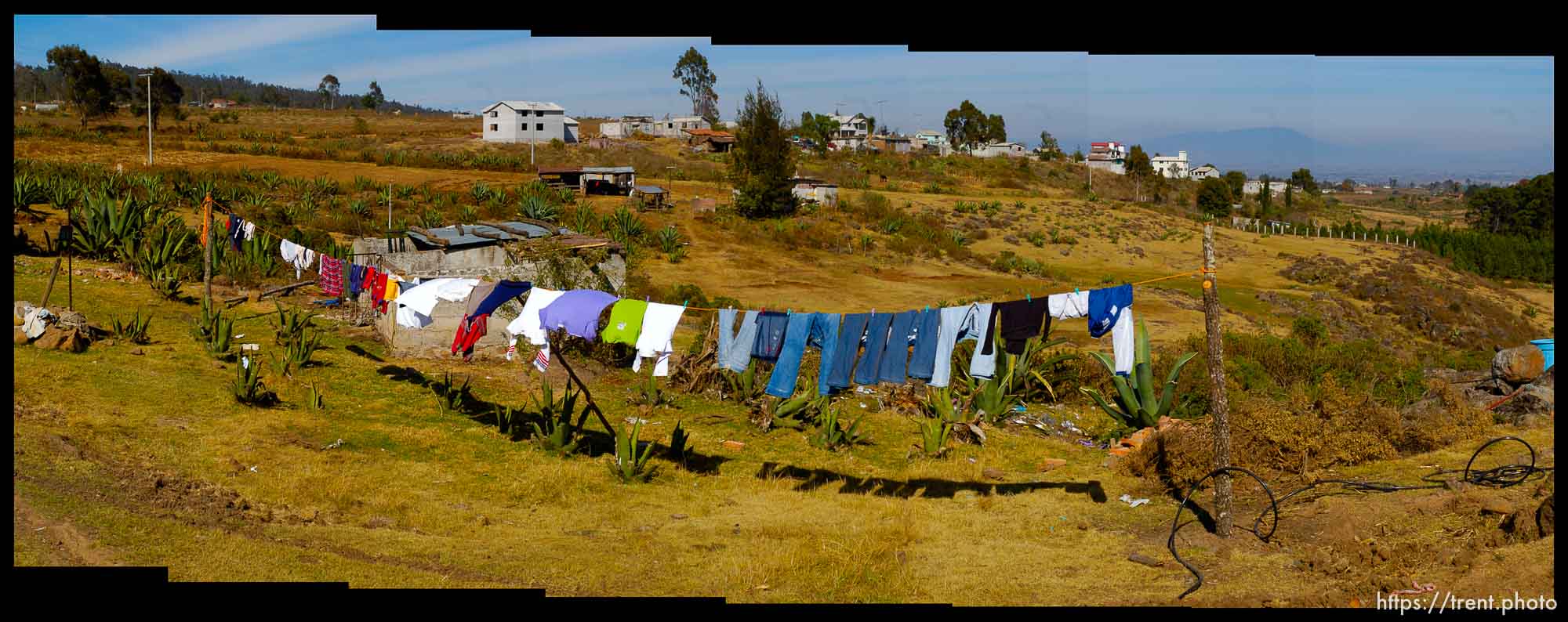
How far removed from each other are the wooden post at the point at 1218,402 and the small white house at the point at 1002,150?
3307 inches

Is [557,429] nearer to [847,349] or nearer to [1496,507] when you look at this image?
[847,349]

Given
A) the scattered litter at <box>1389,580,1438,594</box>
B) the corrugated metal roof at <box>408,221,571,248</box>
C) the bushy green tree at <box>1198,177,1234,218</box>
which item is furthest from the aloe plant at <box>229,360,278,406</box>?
the bushy green tree at <box>1198,177,1234,218</box>

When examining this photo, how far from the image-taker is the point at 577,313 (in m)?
10.2

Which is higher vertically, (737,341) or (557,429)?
(737,341)

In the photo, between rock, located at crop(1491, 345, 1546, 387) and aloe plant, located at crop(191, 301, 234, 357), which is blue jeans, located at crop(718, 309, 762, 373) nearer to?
aloe plant, located at crop(191, 301, 234, 357)

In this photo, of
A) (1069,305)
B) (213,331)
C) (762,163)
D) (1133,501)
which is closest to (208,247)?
(213,331)

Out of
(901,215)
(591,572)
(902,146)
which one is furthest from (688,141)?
(591,572)

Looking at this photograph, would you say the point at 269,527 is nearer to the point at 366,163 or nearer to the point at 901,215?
the point at 901,215

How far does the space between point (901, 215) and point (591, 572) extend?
3446 centimetres

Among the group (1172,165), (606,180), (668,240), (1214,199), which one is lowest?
(668,240)

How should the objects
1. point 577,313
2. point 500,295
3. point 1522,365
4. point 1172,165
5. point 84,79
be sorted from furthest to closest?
point 1172,165 → point 84,79 → point 1522,365 → point 500,295 → point 577,313

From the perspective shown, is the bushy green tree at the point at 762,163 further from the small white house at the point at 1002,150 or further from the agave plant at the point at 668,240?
the small white house at the point at 1002,150

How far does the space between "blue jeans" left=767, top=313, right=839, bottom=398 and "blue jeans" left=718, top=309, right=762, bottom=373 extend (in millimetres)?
325

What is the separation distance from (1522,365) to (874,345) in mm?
10620
